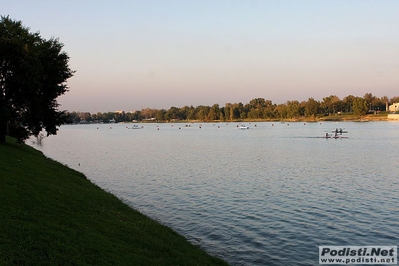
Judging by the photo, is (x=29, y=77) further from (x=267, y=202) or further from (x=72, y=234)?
(x=72, y=234)

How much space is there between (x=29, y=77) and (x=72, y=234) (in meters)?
26.4

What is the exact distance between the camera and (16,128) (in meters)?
41.0

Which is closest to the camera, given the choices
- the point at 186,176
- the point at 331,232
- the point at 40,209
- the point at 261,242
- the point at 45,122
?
the point at 40,209

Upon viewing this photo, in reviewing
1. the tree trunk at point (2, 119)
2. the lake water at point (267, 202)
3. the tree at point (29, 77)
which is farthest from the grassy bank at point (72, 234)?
the tree at point (29, 77)

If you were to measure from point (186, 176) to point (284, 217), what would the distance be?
1932cm

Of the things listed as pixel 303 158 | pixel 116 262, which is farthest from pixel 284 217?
pixel 303 158

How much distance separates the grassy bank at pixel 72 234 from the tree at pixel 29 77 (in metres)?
17.1

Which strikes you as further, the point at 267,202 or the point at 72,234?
the point at 267,202

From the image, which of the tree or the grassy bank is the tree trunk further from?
the grassy bank

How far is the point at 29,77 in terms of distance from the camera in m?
34.7

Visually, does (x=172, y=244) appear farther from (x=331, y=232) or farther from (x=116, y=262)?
(x=331, y=232)

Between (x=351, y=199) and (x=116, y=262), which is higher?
(x=116, y=262)

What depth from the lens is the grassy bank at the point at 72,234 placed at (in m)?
10.5

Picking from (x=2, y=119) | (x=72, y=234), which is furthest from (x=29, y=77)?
(x=72, y=234)
